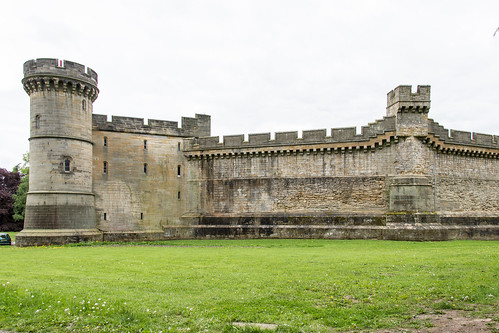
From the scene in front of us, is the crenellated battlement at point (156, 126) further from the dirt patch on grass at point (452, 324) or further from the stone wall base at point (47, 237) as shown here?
the dirt patch on grass at point (452, 324)

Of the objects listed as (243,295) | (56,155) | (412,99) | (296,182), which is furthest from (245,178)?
(243,295)

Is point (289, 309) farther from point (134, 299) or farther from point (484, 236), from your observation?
point (484, 236)

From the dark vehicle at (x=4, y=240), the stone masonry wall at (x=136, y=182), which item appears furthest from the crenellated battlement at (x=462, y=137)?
the dark vehicle at (x=4, y=240)

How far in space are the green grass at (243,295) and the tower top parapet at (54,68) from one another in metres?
17.0

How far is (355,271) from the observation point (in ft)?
41.3

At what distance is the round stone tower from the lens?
27.2 meters

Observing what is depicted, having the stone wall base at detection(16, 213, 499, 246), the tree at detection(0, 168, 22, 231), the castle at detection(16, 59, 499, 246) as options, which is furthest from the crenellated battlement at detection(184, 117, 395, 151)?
the tree at detection(0, 168, 22, 231)

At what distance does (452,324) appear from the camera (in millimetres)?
7414

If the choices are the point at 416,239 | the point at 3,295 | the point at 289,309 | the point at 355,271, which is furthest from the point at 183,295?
the point at 416,239

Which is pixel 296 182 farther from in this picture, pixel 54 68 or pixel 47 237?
pixel 54 68

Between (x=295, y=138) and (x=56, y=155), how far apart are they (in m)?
16.3

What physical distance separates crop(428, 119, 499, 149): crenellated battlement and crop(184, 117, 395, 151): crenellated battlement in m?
3.17

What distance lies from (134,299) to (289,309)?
3439 millimetres

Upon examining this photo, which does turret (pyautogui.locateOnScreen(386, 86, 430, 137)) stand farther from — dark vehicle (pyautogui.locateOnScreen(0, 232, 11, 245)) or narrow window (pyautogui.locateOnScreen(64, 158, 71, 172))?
dark vehicle (pyautogui.locateOnScreen(0, 232, 11, 245))
